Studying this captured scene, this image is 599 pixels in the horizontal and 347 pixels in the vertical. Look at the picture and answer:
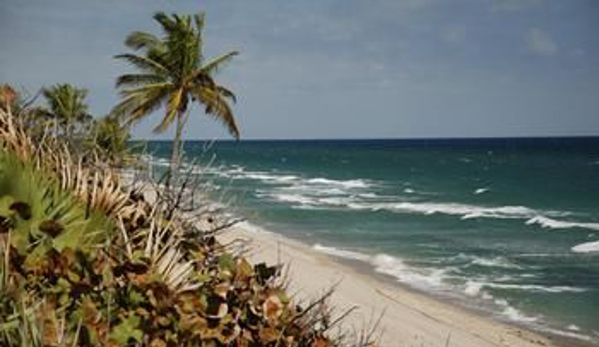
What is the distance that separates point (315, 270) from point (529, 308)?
5.95m

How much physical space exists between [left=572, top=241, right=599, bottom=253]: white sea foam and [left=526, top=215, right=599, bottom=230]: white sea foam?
5081mm

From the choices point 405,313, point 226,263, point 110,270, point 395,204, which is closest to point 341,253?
point 405,313

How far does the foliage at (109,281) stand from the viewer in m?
2.28

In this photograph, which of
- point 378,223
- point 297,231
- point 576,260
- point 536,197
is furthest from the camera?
point 536,197

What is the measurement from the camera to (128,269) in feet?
8.05

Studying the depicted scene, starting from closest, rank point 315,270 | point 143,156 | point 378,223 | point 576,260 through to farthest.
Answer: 1. point 143,156
2. point 315,270
3. point 576,260
4. point 378,223

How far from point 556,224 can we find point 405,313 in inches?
776

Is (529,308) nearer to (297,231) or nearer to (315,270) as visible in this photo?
(315,270)

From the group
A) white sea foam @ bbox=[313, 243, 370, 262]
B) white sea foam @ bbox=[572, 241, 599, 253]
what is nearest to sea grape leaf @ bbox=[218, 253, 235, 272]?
white sea foam @ bbox=[313, 243, 370, 262]

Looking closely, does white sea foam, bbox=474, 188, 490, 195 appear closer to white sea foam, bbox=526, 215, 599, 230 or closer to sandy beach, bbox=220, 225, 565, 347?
white sea foam, bbox=526, 215, 599, 230

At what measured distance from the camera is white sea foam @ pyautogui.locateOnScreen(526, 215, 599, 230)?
1174 inches

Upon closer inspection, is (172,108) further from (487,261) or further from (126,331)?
(126,331)

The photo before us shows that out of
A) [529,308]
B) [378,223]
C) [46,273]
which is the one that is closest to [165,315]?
[46,273]

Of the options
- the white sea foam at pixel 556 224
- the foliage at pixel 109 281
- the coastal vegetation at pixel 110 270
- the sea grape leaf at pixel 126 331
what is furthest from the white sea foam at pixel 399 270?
the sea grape leaf at pixel 126 331
